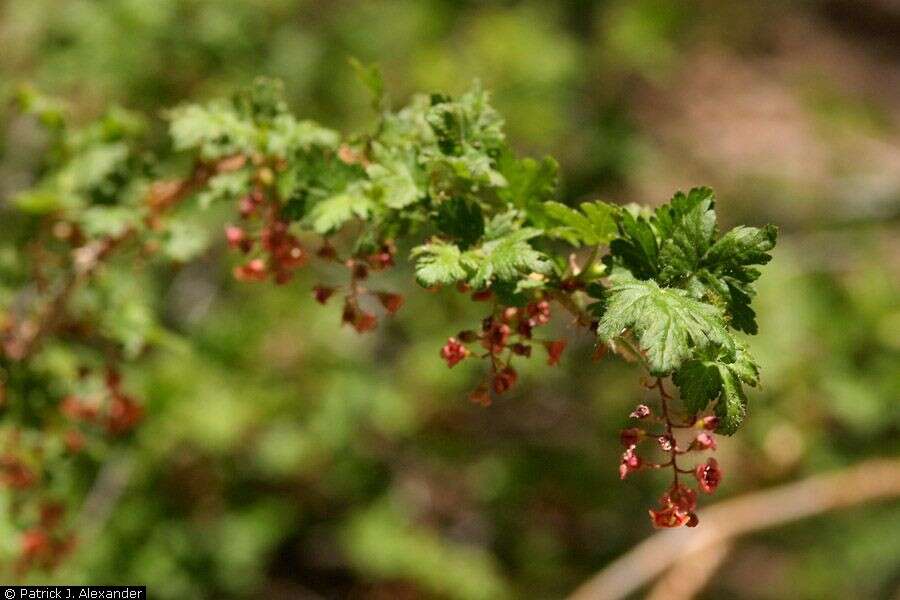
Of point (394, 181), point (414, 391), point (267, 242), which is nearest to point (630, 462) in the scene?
point (394, 181)

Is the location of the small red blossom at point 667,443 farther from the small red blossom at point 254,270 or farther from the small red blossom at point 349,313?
the small red blossom at point 254,270

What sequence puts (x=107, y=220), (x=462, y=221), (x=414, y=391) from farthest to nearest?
(x=414, y=391) → (x=107, y=220) → (x=462, y=221)

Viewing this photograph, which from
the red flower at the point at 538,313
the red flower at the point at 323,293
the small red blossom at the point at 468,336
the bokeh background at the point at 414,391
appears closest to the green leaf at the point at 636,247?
the red flower at the point at 538,313

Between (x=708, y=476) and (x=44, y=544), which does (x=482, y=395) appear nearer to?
(x=708, y=476)

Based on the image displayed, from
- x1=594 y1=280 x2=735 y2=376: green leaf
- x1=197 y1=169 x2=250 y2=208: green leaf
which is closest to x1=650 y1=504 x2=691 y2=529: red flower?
x1=594 y1=280 x2=735 y2=376: green leaf

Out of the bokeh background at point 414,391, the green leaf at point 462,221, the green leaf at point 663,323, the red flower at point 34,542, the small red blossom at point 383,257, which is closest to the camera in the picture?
the green leaf at point 663,323

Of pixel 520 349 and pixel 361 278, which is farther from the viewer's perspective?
pixel 361 278

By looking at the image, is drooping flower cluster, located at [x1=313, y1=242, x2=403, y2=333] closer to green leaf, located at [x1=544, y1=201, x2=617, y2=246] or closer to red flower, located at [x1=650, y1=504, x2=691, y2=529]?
green leaf, located at [x1=544, y1=201, x2=617, y2=246]
